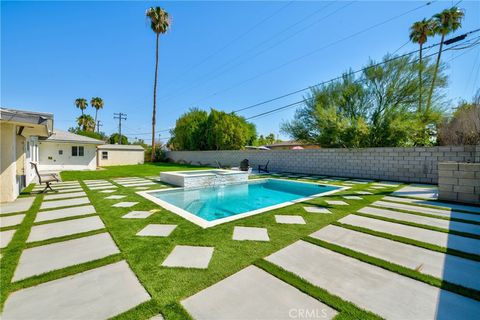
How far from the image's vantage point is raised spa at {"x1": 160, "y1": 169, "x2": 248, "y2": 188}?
7.89 m

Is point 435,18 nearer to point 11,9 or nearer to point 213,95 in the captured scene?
point 213,95

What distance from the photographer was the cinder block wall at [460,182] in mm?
4887

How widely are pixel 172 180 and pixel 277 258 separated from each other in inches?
267

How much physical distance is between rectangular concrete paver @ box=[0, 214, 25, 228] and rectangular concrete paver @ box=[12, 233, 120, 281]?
1575 millimetres

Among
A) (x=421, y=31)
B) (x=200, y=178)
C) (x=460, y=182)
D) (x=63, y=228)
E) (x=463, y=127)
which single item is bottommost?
(x=63, y=228)

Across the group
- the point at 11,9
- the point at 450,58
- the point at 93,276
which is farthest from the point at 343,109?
the point at 11,9

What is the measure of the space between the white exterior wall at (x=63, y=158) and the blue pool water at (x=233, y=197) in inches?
569

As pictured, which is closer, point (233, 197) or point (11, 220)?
point (11, 220)

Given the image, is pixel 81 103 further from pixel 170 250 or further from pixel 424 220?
pixel 424 220

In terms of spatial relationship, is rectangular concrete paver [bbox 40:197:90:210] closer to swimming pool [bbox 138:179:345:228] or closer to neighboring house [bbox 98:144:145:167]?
swimming pool [bbox 138:179:345:228]

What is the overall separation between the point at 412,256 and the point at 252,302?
2.11m

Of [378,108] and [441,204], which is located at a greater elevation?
[378,108]

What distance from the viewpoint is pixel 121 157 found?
2381 cm

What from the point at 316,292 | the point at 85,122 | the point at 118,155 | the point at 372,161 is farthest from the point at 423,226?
the point at 85,122
